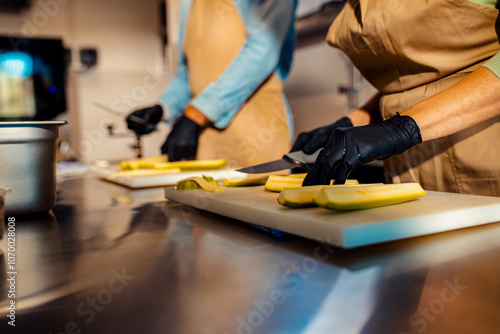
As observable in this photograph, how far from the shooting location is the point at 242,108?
1960 millimetres

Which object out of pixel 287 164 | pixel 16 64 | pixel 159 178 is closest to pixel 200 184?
pixel 287 164

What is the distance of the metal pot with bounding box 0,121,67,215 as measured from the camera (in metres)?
0.78

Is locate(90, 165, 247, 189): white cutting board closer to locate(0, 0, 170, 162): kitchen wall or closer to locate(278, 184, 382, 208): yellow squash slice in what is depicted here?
locate(278, 184, 382, 208): yellow squash slice

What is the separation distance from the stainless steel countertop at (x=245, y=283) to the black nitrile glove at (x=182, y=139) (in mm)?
1057

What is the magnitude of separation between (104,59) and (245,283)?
4905mm

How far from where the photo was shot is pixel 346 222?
1.89 feet

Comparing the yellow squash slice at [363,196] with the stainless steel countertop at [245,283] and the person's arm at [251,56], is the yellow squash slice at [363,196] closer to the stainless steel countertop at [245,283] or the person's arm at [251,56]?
the stainless steel countertop at [245,283]

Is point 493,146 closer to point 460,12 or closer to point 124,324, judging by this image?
point 460,12

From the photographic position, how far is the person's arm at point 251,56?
177 cm

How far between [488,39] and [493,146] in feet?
0.77

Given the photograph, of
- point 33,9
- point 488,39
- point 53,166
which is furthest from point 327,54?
point 33,9

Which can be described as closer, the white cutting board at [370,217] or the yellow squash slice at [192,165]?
the white cutting board at [370,217]

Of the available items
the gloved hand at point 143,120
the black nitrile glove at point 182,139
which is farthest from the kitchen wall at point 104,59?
the black nitrile glove at point 182,139

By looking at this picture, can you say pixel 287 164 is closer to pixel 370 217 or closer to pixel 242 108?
pixel 370 217
